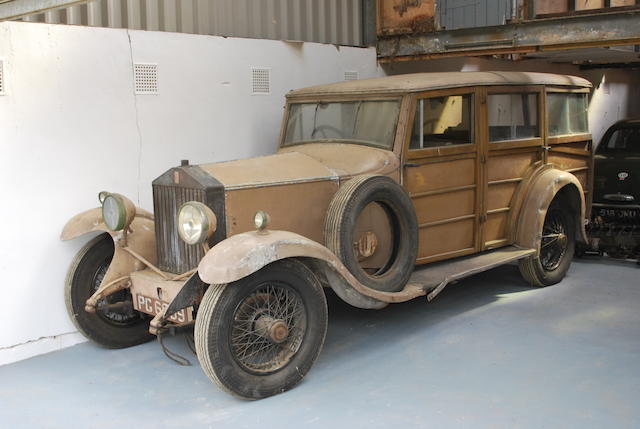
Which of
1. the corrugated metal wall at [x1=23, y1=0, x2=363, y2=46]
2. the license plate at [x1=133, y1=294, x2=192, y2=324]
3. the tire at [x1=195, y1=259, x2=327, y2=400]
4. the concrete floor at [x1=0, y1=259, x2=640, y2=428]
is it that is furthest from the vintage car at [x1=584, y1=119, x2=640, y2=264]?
the license plate at [x1=133, y1=294, x2=192, y2=324]

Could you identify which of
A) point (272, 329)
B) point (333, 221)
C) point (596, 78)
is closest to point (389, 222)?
point (333, 221)

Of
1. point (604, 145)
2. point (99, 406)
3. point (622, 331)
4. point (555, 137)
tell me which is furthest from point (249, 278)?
point (604, 145)

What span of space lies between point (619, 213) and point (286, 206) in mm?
4143

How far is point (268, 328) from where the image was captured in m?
3.79

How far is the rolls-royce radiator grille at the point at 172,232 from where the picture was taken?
4126mm

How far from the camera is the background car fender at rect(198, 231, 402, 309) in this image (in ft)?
11.6

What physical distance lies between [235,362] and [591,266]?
4417mm

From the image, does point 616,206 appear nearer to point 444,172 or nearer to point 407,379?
point 444,172

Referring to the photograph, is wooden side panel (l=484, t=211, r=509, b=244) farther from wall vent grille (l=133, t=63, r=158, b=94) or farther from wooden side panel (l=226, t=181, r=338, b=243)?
wall vent grille (l=133, t=63, r=158, b=94)

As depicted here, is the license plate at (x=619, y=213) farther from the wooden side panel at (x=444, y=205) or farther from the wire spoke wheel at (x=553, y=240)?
the wooden side panel at (x=444, y=205)

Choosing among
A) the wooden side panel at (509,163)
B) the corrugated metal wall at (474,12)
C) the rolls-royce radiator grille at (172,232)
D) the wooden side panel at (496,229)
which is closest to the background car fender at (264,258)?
the rolls-royce radiator grille at (172,232)

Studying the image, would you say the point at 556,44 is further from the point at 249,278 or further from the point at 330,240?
the point at 249,278

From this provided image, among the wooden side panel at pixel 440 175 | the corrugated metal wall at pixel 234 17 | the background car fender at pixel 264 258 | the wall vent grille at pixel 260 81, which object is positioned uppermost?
the corrugated metal wall at pixel 234 17

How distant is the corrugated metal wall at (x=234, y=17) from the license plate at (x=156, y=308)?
82.7 inches
